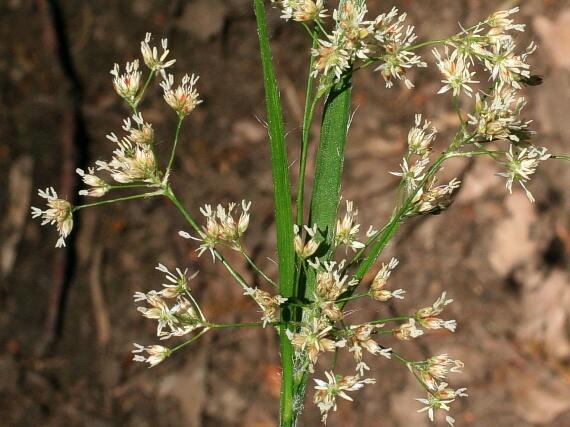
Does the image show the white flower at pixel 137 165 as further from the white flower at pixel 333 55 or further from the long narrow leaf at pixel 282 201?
the white flower at pixel 333 55

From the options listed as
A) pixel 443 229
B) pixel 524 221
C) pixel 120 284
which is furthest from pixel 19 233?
pixel 524 221

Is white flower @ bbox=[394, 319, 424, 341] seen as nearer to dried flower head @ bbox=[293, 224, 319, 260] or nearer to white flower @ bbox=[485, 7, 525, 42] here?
dried flower head @ bbox=[293, 224, 319, 260]

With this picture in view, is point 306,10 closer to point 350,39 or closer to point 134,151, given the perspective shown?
point 350,39

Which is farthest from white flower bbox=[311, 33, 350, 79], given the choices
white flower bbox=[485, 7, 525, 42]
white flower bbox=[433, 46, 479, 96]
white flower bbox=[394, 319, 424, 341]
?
white flower bbox=[394, 319, 424, 341]

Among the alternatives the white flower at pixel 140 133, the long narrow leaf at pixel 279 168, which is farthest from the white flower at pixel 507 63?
the white flower at pixel 140 133

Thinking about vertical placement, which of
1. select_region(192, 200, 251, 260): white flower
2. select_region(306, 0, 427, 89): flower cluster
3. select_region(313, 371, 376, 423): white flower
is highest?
select_region(306, 0, 427, 89): flower cluster

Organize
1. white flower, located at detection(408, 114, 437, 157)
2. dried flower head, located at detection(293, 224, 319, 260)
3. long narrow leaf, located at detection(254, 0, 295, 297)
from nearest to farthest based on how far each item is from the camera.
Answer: long narrow leaf, located at detection(254, 0, 295, 297)
dried flower head, located at detection(293, 224, 319, 260)
white flower, located at detection(408, 114, 437, 157)

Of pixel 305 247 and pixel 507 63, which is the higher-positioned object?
pixel 507 63

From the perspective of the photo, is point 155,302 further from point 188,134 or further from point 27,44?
point 27,44

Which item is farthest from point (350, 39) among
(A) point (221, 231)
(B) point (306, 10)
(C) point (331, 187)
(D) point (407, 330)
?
(D) point (407, 330)

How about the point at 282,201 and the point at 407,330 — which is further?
the point at 407,330

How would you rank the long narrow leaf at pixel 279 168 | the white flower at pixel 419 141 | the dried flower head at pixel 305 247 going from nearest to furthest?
the long narrow leaf at pixel 279 168
the dried flower head at pixel 305 247
the white flower at pixel 419 141
